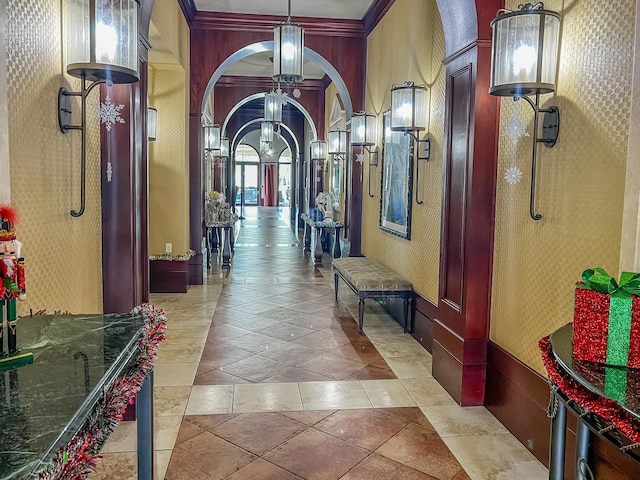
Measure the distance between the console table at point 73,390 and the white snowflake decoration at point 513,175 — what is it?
84.0 inches

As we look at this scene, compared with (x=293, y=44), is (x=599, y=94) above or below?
below

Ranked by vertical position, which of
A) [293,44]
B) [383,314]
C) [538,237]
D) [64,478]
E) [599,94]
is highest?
[293,44]

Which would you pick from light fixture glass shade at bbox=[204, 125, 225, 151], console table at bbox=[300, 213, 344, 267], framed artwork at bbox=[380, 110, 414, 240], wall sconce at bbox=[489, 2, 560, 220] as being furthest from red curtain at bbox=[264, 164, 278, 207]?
wall sconce at bbox=[489, 2, 560, 220]

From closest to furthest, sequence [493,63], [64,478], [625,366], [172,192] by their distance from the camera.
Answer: [64,478] < [625,366] < [493,63] < [172,192]

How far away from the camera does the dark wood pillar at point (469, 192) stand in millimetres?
3375

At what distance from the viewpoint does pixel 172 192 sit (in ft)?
23.3

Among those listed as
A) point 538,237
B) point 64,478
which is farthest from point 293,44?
point 64,478

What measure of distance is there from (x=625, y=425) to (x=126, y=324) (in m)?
1.56

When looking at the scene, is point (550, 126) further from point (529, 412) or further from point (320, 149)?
point (320, 149)

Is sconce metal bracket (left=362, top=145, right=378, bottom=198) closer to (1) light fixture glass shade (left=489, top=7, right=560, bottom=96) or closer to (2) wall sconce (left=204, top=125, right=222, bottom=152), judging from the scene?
(2) wall sconce (left=204, top=125, right=222, bottom=152)

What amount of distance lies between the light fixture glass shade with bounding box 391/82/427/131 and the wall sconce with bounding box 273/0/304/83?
1056 millimetres

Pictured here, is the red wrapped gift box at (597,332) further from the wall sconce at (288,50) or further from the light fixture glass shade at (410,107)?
the wall sconce at (288,50)

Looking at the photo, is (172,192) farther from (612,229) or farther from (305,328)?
(612,229)

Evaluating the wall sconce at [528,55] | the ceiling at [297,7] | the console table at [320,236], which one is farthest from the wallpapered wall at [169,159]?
the wall sconce at [528,55]
